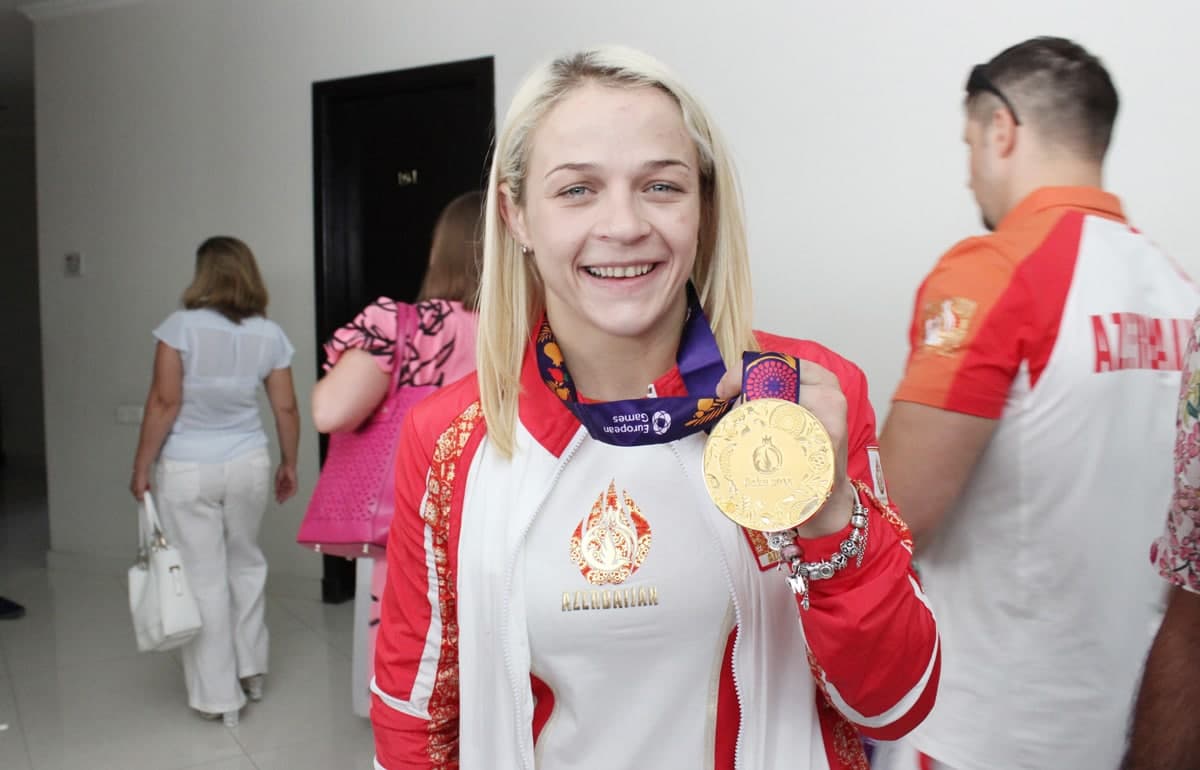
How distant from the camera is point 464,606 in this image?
1153 mm

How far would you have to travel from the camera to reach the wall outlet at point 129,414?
5719mm

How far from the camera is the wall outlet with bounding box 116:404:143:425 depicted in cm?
572

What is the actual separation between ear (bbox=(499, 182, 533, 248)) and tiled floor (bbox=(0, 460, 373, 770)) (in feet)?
8.23

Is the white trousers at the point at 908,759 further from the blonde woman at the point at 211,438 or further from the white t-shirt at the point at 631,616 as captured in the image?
the blonde woman at the point at 211,438

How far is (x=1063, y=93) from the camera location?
1.57 meters

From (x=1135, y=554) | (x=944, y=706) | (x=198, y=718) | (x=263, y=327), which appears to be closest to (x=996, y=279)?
(x=1135, y=554)

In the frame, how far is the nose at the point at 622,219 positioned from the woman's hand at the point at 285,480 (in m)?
3.16

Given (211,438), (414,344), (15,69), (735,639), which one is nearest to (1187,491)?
(735,639)

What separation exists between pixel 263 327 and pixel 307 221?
1.53m

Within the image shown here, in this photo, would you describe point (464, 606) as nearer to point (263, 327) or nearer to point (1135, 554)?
point (1135, 554)

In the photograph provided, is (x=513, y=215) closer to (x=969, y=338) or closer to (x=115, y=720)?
(x=969, y=338)

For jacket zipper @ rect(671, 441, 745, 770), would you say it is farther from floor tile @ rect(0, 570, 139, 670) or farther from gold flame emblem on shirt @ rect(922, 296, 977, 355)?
floor tile @ rect(0, 570, 139, 670)

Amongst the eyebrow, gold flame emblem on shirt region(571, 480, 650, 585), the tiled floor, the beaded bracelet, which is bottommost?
the tiled floor

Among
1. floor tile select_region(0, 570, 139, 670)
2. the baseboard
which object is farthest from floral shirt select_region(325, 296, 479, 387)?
the baseboard
